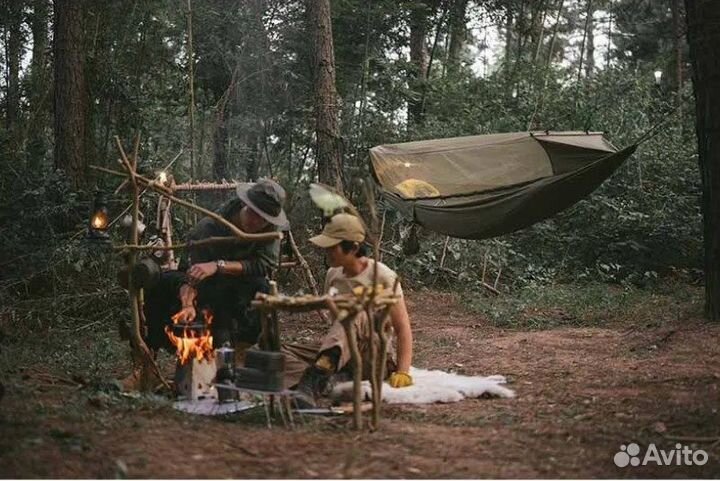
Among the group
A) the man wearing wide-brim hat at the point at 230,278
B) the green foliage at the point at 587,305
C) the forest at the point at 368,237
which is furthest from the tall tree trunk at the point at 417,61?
the man wearing wide-brim hat at the point at 230,278

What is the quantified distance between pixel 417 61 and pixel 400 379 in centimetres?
862

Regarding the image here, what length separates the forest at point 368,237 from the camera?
2.59 m

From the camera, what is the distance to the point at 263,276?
12.4ft

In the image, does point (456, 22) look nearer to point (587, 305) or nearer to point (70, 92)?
point (587, 305)

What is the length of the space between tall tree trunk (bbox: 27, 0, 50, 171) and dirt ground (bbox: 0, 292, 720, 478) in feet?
11.3

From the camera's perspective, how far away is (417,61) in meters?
11.4

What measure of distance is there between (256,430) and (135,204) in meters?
1.31

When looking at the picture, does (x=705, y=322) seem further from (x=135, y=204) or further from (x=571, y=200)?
(x=135, y=204)

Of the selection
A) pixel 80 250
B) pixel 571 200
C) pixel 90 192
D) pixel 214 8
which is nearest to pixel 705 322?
pixel 571 200

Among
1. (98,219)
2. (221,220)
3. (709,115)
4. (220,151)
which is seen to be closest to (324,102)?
(98,219)

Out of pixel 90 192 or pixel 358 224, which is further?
pixel 90 192

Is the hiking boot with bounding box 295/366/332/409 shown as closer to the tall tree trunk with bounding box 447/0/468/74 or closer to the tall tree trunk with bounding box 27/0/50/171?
the tall tree trunk with bounding box 27/0/50/171

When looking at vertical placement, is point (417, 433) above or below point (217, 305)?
below

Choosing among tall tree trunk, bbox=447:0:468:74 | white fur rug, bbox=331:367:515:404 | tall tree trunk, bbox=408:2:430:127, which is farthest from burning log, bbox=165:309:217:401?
tall tree trunk, bbox=447:0:468:74
